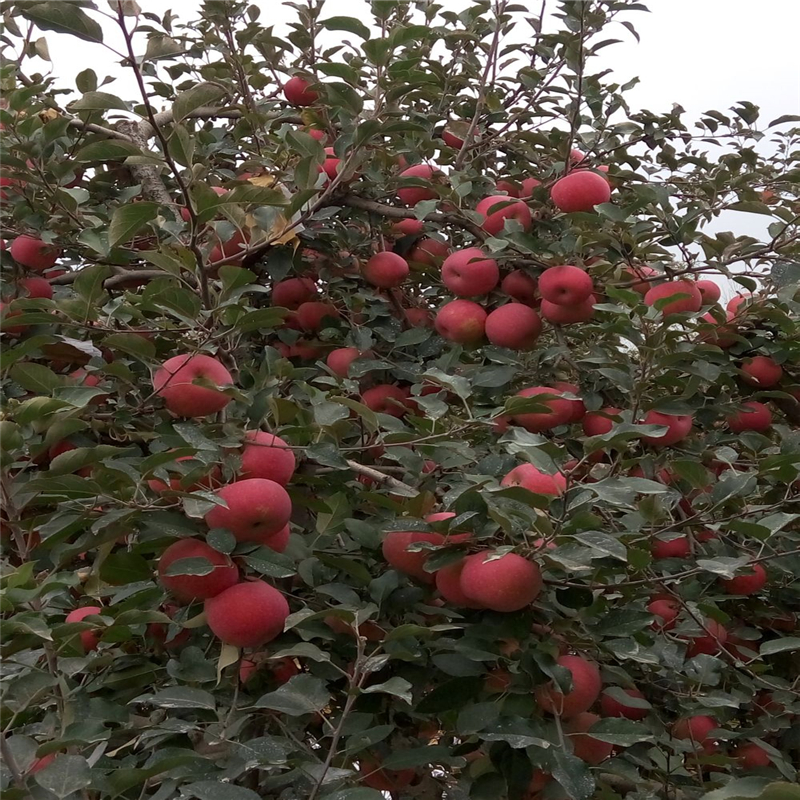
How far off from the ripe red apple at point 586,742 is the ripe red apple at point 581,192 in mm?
851

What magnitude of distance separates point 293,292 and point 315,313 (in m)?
0.06

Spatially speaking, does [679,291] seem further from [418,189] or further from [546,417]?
[418,189]

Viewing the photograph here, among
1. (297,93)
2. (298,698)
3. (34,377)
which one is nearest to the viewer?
(298,698)

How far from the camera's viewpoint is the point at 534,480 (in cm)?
107

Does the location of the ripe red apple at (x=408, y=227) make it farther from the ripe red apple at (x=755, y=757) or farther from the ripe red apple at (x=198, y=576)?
the ripe red apple at (x=755, y=757)

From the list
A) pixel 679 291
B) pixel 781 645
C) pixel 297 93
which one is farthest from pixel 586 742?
pixel 297 93

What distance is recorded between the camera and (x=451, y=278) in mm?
1555

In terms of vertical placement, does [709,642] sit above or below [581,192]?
below

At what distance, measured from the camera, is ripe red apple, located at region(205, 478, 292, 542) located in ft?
3.21

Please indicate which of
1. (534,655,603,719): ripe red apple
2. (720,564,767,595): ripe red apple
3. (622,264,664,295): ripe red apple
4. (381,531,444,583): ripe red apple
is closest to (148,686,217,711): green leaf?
(381,531,444,583): ripe red apple

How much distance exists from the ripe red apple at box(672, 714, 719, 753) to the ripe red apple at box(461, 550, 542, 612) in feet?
1.55

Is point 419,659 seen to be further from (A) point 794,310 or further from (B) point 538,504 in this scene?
(A) point 794,310

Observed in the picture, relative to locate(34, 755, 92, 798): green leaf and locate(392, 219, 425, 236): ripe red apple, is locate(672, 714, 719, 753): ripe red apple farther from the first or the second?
locate(392, 219, 425, 236): ripe red apple

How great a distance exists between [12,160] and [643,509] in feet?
3.55
